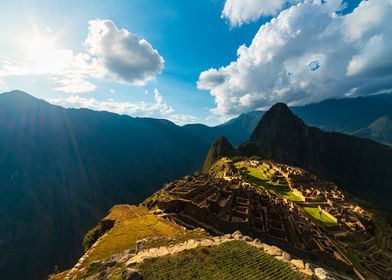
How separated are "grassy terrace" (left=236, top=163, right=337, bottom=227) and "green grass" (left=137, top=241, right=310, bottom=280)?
4664 cm

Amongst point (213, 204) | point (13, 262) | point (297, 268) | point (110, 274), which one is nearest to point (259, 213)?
point (213, 204)

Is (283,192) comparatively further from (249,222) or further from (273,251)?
(273,251)

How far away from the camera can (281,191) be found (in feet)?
258

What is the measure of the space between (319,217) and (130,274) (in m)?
58.4

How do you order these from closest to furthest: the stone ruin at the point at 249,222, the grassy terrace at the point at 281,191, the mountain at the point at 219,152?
the stone ruin at the point at 249,222 < the grassy terrace at the point at 281,191 < the mountain at the point at 219,152

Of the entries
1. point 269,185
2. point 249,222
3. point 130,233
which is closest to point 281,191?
point 269,185

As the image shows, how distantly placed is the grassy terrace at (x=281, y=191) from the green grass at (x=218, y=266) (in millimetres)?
46641

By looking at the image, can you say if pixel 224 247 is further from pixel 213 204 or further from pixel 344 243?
pixel 344 243

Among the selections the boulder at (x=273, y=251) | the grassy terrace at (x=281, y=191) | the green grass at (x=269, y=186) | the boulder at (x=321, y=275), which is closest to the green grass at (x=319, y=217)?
the grassy terrace at (x=281, y=191)

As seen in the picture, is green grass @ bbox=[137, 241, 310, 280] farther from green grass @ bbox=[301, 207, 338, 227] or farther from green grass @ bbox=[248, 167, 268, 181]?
green grass @ bbox=[248, 167, 268, 181]

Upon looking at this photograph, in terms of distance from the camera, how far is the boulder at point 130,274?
13.2m

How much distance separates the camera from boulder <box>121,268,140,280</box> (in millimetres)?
13172

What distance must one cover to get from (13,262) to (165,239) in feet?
438

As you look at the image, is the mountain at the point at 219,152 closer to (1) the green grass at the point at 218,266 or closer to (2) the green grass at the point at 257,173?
(2) the green grass at the point at 257,173
